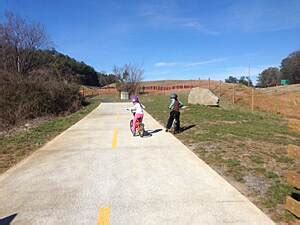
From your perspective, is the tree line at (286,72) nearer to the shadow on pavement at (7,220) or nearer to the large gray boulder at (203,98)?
the large gray boulder at (203,98)

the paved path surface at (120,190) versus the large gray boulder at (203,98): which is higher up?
the large gray boulder at (203,98)

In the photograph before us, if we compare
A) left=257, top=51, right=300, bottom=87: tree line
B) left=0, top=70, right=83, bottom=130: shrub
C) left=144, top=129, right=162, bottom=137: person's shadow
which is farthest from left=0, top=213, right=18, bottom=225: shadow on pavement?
left=257, top=51, right=300, bottom=87: tree line

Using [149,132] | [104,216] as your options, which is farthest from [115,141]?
[104,216]

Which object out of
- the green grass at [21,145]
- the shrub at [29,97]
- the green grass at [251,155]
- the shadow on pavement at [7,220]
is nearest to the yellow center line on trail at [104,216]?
the shadow on pavement at [7,220]

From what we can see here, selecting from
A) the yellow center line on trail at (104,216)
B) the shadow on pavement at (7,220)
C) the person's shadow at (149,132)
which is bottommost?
the shadow on pavement at (7,220)

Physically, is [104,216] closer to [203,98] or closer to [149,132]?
[149,132]

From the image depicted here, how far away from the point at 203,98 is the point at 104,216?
2322cm

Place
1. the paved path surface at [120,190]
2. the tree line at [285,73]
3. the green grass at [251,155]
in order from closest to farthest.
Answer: the paved path surface at [120,190]
the green grass at [251,155]
the tree line at [285,73]

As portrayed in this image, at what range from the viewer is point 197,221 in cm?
468

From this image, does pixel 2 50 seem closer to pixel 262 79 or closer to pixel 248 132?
pixel 248 132

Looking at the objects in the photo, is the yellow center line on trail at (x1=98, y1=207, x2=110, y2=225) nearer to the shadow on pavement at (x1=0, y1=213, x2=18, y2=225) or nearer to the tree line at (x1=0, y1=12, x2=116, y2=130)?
the shadow on pavement at (x1=0, y1=213, x2=18, y2=225)

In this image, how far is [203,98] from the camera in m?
27.5

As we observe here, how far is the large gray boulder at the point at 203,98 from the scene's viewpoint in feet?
88.2

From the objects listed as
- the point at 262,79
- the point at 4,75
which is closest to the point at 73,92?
the point at 4,75
